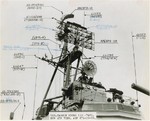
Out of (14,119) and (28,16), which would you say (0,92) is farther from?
(28,16)

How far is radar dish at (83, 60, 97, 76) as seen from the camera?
4790mm

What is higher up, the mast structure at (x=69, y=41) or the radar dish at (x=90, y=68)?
the mast structure at (x=69, y=41)

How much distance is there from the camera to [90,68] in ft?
15.8

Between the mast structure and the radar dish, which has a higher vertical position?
the mast structure

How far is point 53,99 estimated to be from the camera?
16.4 ft

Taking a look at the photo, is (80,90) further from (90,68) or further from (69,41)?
(69,41)

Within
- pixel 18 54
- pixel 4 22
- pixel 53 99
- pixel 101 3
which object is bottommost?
pixel 53 99

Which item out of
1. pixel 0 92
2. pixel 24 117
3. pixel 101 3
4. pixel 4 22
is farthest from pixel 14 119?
pixel 101 3

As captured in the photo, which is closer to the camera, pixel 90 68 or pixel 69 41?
pixel 90 68

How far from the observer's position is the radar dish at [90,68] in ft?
15.7

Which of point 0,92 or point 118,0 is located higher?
point 118,0

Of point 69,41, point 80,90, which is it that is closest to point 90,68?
point 80,90

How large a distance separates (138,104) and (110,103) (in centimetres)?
43

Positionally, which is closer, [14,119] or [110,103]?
[14,119]
